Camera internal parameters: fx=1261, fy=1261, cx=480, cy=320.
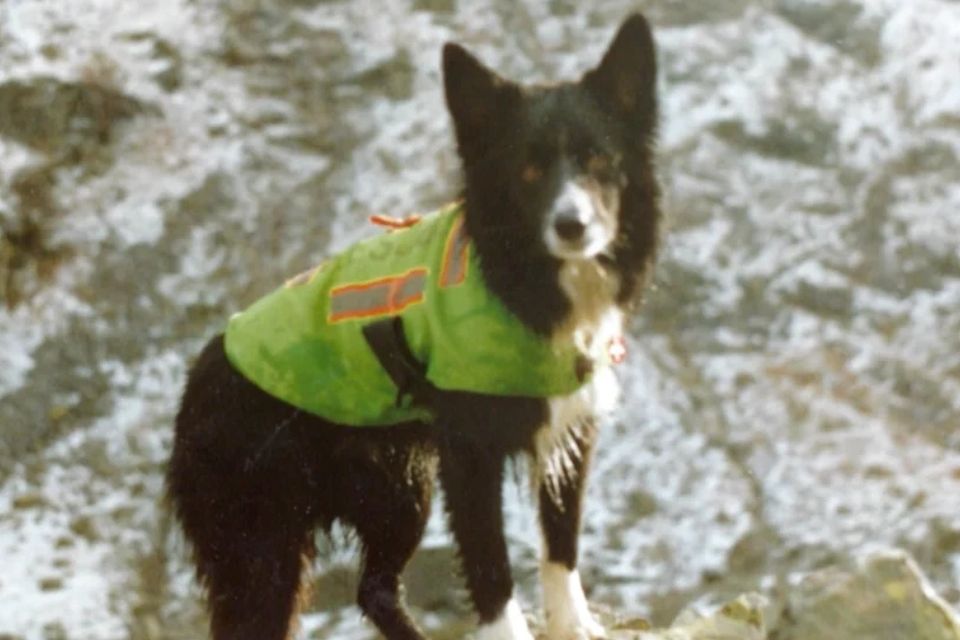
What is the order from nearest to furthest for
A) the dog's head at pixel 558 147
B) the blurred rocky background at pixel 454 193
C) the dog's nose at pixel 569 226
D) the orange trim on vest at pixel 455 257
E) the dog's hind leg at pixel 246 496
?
1. the dog's nose at pixel 569 226
2. the dog's head at pixel 558 147
3. the orange trim on vest at pixel 455 257
4. the dog's hind leg at pixel 246 496
5. the blurred rocky background at pixel 454 193

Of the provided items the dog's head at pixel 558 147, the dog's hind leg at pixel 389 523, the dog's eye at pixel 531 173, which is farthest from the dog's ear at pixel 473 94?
the dog's hind leg at pixel 389 523

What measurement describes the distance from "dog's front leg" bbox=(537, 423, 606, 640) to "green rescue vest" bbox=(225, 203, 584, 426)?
1.58 feet

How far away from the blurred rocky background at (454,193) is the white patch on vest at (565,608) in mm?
1006

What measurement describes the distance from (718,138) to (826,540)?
345 cm

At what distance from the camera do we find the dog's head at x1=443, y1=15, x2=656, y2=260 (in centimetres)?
359

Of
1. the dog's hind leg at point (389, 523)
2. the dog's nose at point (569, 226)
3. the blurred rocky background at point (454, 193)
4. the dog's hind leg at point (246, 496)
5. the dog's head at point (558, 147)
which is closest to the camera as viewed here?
the dog's nose at point (569, 226)

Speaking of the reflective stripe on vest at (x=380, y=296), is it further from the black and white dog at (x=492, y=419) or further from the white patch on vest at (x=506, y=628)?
the white patch on vest at (x=506, y=628)

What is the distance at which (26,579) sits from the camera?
6738 millimetres

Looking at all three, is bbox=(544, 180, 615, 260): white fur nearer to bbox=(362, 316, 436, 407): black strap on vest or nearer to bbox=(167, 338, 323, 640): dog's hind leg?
bbox=(362, 316, 436, 407): black strap on vest

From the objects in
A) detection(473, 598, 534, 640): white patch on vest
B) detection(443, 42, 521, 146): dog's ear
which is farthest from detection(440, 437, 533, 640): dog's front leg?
detection(443, 42, 521, 146): dog's ear

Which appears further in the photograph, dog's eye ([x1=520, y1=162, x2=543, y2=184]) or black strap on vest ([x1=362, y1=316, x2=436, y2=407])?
black strap on vest ([x1=362, y1=316, x2=436, y2=407])

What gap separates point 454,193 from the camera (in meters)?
5.62

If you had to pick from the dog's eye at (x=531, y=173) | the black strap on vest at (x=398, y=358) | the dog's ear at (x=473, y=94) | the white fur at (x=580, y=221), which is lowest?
the black strap on vest at (x=398, y=358)

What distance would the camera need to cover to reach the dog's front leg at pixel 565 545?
414 cm
